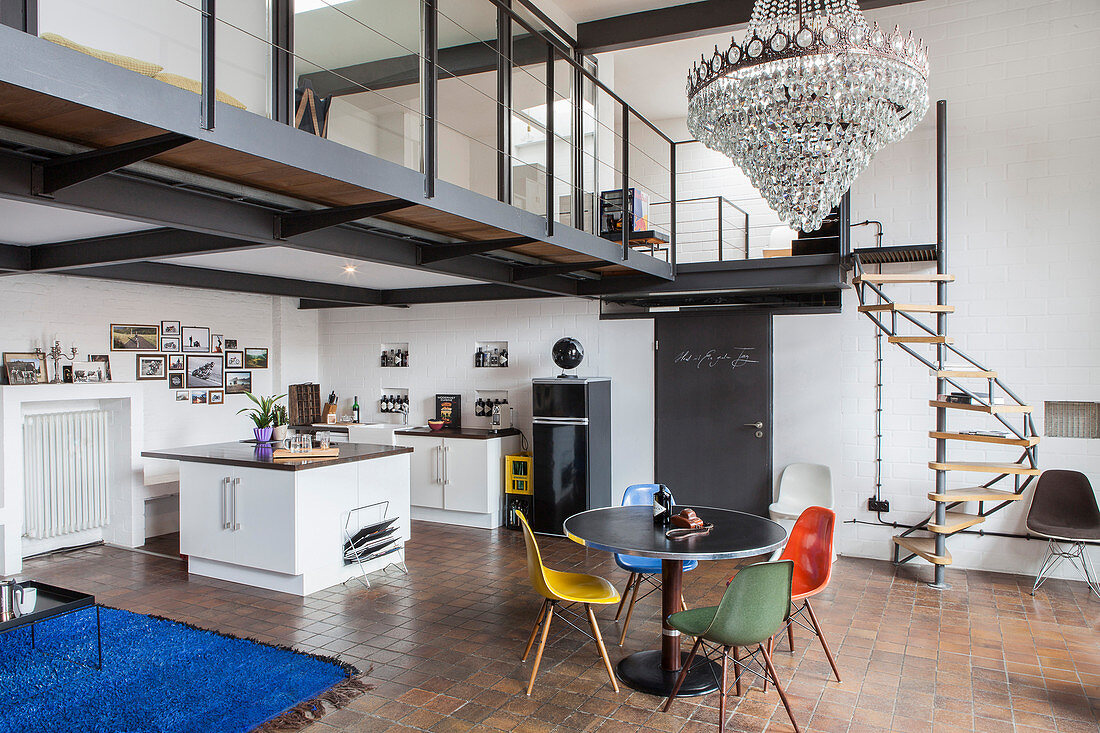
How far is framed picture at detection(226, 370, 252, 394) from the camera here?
26.8ft

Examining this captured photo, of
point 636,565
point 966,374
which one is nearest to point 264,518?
point 636,565

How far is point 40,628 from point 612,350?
5.26m

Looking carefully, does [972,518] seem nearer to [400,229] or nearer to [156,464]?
[400,229]

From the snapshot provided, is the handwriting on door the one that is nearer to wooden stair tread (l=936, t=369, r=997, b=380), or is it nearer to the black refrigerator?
the black refrigerator

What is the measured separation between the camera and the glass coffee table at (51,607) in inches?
143

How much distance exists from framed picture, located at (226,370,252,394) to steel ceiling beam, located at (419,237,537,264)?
4408mm

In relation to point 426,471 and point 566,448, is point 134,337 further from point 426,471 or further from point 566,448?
point 566,448

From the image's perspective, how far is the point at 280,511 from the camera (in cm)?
526

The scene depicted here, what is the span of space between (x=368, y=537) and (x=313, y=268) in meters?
2.31

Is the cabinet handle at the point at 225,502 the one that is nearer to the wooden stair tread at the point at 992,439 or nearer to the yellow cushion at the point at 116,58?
the yellow cushion at the point at 116,58

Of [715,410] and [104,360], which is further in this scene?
[715,410]

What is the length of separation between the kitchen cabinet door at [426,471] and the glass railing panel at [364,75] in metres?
3.38

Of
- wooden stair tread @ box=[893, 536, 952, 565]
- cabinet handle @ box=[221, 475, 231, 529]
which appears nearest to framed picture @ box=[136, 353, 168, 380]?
cabinet handle @ box=[221, 475, 231, 529]

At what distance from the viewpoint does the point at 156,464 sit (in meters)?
7.10
